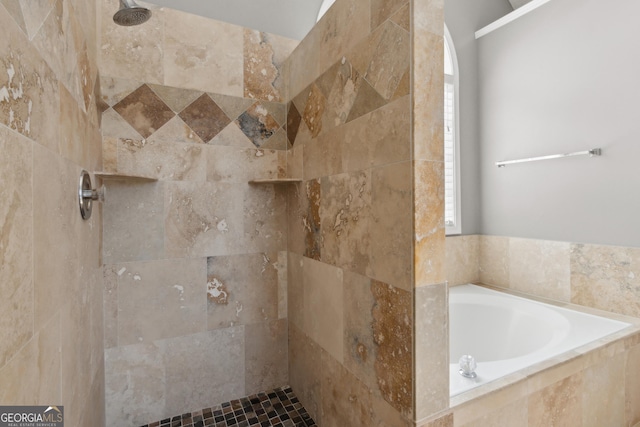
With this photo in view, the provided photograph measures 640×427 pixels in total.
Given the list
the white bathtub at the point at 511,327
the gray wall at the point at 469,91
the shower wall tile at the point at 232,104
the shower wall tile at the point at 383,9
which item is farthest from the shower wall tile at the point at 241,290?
the gray wall at the point at 469,91

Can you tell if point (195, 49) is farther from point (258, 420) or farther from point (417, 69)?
point (258, 420)

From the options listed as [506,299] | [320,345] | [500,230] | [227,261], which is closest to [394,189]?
[320,345]

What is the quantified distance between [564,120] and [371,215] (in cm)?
168

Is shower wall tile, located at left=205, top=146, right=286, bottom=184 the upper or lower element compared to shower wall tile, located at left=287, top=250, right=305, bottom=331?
upper

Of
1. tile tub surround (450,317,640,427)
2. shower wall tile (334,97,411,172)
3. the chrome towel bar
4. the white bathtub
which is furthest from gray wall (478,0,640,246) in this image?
shower wall tile (334,97,411,172)

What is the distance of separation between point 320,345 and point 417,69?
3.92 feet

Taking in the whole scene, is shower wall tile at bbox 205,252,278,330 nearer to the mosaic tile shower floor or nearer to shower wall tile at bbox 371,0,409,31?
the mosaic tile shower floor

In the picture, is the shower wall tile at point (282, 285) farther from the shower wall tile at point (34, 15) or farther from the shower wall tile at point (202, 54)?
the shower wall tile at point (34, 15)

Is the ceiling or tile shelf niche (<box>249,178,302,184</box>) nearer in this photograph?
tile shelf niche (<box>249,178,302,184</box>)

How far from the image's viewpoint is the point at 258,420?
1.56m

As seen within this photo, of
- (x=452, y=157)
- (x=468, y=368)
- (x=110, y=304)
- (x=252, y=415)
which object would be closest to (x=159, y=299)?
(x=110, y=304)

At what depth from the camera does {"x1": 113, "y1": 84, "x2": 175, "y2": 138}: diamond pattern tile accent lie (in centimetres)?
151

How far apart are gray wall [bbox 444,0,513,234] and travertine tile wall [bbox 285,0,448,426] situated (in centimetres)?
144

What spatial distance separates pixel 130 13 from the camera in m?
1.14
